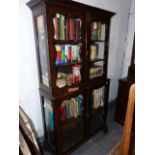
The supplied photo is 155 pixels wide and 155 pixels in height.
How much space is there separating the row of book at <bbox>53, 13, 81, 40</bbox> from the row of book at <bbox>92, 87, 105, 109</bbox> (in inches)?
34.4

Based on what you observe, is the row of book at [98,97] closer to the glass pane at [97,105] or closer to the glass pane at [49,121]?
the glass pane at [97,105]

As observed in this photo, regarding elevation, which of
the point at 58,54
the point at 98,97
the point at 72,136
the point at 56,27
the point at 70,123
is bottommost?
the point at 72,136

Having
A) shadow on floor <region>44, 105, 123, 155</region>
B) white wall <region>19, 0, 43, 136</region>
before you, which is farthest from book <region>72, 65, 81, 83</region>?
shadow on floor <region>44, 105, 123, 155</region>

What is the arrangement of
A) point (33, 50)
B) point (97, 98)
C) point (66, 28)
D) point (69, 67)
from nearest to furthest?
point (66, 28)
point (33, 50)
point (69, 67)
point (97, 98)

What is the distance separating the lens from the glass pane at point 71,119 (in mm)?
1679

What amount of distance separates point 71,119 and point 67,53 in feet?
2.97

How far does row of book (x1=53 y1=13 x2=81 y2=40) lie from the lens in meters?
1.33

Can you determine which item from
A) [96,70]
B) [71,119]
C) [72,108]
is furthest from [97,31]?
[71,119]

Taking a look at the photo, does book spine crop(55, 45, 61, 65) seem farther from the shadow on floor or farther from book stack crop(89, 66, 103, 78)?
the shadow on floor

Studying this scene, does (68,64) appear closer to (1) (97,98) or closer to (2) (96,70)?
(2) (96,70)

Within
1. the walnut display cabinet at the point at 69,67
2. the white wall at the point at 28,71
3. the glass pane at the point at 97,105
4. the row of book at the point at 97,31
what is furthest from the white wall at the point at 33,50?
the glass pane at the point at 97,105

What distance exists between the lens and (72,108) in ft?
5.78
